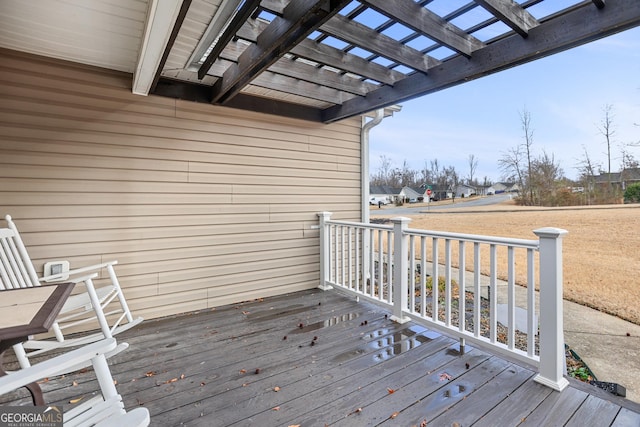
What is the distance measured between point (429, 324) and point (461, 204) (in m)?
2.96

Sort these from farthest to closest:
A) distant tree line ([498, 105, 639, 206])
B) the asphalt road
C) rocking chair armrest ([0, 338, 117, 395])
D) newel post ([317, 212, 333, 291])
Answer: the asphalt road
newel post ([317, 212, 333, 291])
distant tree line ([498, 105, 639, 206])
rocking chair armrest ([0, 338, 117, 395])

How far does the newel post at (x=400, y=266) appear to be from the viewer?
3.01 meters

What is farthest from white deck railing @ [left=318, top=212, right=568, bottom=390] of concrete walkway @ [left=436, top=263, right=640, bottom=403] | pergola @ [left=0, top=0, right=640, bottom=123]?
pergola @ [left=0, top=0, right=640, bottom=123]

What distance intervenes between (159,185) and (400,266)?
2.75 meters

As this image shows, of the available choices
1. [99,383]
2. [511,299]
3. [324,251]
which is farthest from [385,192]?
[99,383]

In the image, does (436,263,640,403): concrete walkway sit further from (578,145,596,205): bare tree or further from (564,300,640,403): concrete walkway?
(578,145,596,205): bare tree

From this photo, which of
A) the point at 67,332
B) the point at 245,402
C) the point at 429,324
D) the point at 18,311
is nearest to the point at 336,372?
the point at 245,402

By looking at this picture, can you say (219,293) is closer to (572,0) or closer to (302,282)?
(302,282)

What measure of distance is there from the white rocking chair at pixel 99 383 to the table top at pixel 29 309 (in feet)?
0.49

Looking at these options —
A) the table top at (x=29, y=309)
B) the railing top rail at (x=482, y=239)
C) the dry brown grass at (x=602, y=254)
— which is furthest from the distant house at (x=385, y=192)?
the table top at (x=29, y=309)

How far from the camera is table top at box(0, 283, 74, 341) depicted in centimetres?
112

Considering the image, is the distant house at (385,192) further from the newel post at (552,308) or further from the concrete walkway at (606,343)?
the newel post at (552,308)

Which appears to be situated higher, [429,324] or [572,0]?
[572,0]

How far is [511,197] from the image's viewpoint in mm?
4668
